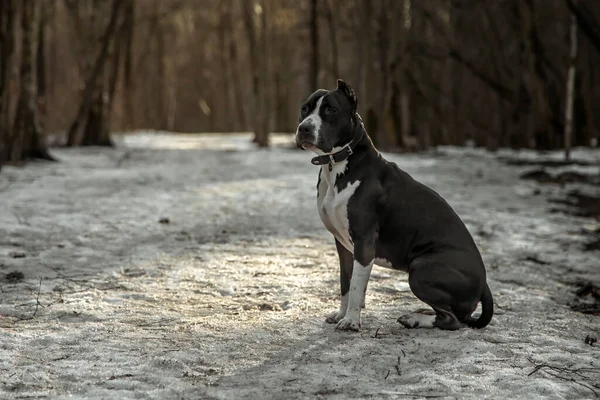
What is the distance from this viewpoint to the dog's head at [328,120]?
452cm

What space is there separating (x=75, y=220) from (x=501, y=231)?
5152 mm

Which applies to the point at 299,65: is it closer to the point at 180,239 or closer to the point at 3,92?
the point at 3,92

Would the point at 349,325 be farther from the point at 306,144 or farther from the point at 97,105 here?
the point at 97,105

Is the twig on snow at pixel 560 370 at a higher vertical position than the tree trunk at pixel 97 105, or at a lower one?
lower

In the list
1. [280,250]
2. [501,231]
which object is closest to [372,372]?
[280,250]

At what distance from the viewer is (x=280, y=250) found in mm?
7535

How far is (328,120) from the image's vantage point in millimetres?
4586

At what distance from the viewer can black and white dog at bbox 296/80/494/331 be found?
4.59m

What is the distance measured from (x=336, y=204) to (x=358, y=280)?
1.65 feet

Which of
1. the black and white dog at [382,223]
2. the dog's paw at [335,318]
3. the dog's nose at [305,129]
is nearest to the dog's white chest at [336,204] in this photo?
the black and white dog at [382,223]

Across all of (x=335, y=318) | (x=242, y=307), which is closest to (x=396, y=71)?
(x=242, y=307)

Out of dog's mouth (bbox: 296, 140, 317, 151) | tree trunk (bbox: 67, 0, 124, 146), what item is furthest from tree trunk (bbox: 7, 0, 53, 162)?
dog's mouth (bbox: 296, 140, 317, 151)

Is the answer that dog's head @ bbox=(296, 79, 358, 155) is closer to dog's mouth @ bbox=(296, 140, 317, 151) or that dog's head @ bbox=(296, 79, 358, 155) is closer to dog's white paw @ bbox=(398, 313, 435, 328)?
dog's mouth @ bbox=(296, 140, 317, 151)

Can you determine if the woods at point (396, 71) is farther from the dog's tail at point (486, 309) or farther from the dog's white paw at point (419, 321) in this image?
the dog's tail at point (486, 309)
